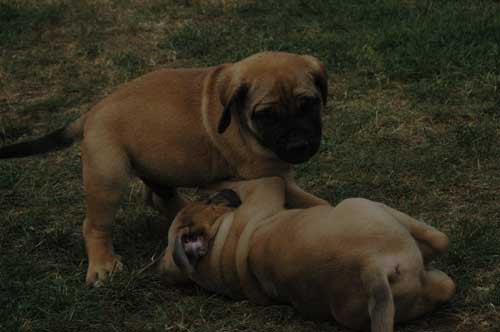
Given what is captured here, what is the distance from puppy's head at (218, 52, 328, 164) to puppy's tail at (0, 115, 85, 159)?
1.13 meters

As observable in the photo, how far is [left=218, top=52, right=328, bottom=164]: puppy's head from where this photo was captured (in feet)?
17.6

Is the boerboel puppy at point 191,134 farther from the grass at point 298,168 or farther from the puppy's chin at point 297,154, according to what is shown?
the grass at point 298,168

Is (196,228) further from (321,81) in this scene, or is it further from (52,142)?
(52,142)

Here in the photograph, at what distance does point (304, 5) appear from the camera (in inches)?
390

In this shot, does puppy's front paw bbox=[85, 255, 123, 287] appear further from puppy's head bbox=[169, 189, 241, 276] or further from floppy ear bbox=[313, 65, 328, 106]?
floppy ear bbox=[313, 65, 328, 106]

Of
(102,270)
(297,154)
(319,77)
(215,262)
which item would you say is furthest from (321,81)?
(102,270)

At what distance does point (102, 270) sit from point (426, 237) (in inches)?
80.2

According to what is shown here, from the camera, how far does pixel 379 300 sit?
4109 millimetres

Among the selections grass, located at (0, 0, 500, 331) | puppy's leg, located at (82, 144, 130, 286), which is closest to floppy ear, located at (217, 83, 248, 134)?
puppy's leg, located at (82, 144, 130, 286)

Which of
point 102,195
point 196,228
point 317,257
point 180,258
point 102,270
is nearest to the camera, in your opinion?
point 317,257

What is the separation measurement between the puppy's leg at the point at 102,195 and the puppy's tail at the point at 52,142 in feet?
1.20

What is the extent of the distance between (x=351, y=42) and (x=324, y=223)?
14.6 feet

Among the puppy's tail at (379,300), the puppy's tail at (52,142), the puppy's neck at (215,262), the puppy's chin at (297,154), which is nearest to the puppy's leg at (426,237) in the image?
the puppy's tail at (379,300)

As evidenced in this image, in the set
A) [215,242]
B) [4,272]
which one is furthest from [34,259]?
[215,242]
